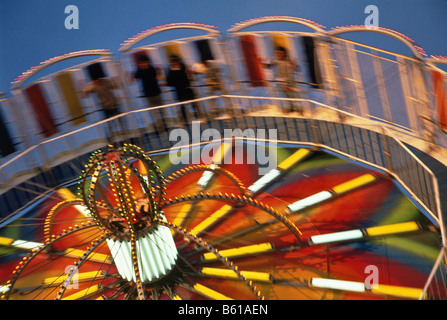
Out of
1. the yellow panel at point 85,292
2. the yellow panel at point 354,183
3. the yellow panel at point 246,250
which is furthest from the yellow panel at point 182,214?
the yellow panel at point 354,183

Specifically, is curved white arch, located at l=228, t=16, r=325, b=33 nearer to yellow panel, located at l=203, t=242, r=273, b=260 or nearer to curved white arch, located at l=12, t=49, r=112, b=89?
curved white arch, located at l=12, t=49, r=112, b=89

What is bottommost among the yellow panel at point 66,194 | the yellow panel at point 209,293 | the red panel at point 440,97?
the yellow panel at point 209,293

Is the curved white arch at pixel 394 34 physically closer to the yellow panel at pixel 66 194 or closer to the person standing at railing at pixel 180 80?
the person standing at railing at pixel 180 80

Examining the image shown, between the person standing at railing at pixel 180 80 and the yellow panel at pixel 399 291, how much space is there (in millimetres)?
Result: 5617

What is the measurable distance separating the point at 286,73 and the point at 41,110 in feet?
15.9

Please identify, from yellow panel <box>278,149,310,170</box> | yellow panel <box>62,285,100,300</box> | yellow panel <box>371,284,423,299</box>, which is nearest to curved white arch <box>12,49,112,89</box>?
yellow panel <box>278,149,310,170</box>

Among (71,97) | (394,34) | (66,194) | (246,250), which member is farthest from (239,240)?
(71,97)

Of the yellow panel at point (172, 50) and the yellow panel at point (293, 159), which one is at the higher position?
the yellow panel at point (172, 50)

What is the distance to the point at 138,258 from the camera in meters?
8.42

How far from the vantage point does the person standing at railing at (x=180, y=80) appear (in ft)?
38.5

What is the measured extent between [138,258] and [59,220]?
10.7ft

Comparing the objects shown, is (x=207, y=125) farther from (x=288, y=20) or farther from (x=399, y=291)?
(x=399, y=291)

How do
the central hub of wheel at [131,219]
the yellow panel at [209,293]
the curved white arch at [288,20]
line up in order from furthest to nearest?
the curved white arch at [288,20] → the yellow panel at [209,293] → the central hub of wheel at [131,219]

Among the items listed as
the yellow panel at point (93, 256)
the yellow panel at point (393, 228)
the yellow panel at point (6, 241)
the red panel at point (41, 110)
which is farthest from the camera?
Result: the red panel at point (41, 110)
